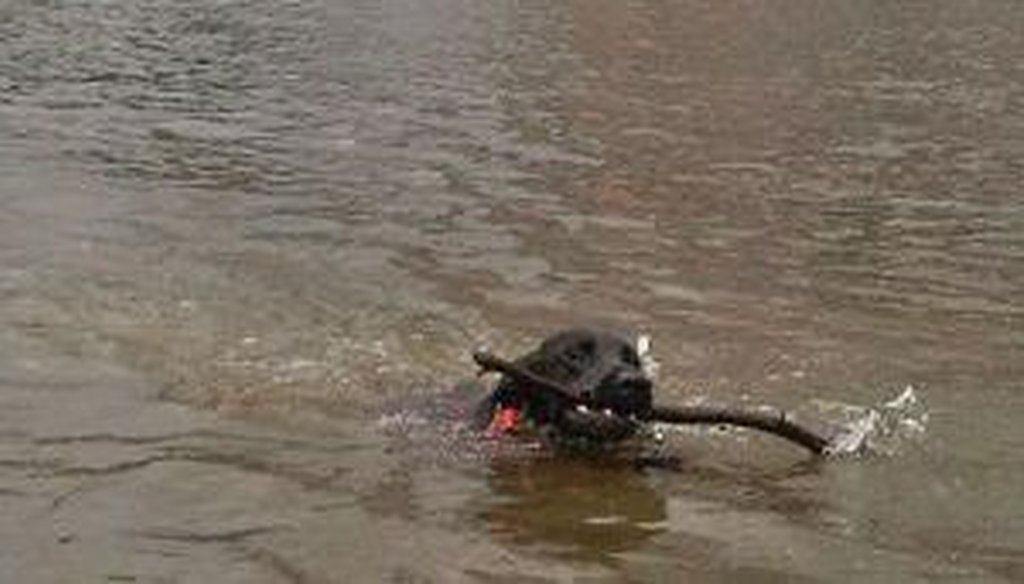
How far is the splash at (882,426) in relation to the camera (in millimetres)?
10773

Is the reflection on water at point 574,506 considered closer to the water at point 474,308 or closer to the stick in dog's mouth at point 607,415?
the water at point 474,308

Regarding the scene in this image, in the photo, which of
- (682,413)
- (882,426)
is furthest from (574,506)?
(882,426)

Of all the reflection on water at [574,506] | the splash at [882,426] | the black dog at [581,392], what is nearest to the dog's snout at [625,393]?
the black dog at [581,392]

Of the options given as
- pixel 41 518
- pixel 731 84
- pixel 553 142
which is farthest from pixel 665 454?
pixel 731 84

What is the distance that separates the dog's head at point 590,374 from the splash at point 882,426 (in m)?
1.34

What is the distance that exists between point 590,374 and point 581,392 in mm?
110

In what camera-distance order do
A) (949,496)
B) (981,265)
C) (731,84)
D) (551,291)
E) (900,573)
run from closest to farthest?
(900,573), (949,496), (551,291), (981,265), (731,84)

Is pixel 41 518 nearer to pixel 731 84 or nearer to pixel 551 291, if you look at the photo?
pixel 551 291

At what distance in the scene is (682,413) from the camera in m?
10.2

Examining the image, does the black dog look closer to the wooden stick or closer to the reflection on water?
the wooden stick

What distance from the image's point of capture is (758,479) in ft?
33.8

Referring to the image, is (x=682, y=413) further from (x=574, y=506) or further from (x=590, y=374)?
(x=574, y=506)

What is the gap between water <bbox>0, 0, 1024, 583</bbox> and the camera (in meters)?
9.20

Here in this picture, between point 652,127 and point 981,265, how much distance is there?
8.76m
